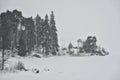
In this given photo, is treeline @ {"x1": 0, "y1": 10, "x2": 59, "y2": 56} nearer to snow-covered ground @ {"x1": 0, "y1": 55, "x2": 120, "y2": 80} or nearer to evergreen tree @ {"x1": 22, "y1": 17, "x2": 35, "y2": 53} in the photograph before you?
evergreen tree @ {"x1": 22, "y1": 17, "x2": 35, "y2": 53}

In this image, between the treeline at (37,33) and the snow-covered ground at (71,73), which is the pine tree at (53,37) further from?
the snow-covered ground at (71,73)

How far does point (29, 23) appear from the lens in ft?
128

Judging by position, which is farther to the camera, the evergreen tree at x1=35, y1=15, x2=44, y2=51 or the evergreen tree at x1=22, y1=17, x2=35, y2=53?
the evergreen tree at x1=35, y1=15, x2=44, y2=51

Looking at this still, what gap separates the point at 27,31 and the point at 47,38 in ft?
23.2

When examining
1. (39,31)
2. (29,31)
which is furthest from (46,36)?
(29,31)

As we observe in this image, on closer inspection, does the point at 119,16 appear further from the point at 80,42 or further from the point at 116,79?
the point at 80,42

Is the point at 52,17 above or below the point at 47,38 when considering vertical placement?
above

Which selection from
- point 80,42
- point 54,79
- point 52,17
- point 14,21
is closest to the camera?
point 54,79

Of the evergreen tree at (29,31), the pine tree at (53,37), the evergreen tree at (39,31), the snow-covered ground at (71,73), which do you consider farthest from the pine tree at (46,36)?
the snow-covered ground at (71,73)

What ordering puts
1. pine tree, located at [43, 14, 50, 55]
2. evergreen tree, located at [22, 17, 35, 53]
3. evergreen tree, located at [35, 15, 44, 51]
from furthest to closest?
evergreen tree, located at [35, 15, 44, 51] → pine tree, located at [43, 14, 50, 55] → evergreen tree, located at [22, 17, 35, 53]

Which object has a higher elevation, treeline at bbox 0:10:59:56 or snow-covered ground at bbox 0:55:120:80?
treeline at bbox 0:10:59:56

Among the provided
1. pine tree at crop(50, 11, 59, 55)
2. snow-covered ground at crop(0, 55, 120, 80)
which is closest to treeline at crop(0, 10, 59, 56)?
pine tree at crop(50, 11, 59, 55)

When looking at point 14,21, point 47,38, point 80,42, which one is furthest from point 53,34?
point 80,42

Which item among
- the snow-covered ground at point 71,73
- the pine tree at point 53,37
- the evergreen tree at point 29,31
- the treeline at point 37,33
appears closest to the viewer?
the snow-covered ground at point 71,73
